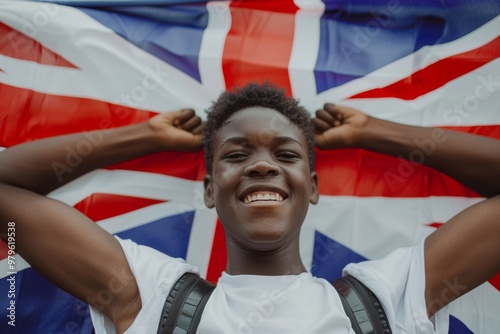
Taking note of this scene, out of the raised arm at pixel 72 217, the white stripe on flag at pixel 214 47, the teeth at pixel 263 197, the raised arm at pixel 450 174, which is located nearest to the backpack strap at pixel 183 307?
the raised arm at pixel 72 217

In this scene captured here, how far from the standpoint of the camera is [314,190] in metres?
2.36

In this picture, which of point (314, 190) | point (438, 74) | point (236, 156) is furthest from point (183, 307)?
point (438, 74)

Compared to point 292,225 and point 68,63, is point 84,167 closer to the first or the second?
Answer: point 68,63

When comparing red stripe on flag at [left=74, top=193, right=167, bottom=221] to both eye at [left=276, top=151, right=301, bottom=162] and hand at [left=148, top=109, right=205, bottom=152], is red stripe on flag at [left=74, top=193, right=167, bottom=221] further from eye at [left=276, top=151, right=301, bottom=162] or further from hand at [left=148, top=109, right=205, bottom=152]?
eye at [left=276, top=151, right=301, bottom=162]

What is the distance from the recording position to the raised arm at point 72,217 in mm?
2061

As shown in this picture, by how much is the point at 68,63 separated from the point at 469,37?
5.34ft

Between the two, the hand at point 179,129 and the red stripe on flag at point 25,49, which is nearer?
the hand at point 179,129

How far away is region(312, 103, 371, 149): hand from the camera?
245 cm

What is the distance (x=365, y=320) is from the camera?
6.38 ft

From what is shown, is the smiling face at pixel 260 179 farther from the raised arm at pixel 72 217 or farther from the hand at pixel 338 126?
the raised arm at pixel 72 217

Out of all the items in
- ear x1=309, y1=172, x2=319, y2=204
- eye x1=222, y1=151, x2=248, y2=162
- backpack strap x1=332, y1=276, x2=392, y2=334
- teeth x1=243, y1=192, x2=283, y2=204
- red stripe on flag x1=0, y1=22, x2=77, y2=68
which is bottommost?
backpack strap x1=332, y1=276, x2=392, y2=334

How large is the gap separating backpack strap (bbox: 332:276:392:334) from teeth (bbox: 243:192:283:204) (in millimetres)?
354

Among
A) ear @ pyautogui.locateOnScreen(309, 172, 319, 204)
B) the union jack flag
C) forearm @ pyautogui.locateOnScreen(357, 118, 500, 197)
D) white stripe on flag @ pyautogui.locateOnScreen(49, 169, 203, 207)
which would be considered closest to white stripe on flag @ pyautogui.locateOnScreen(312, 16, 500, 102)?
the union jack flag

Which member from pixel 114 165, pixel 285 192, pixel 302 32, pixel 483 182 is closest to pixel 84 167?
pixel 114 165
